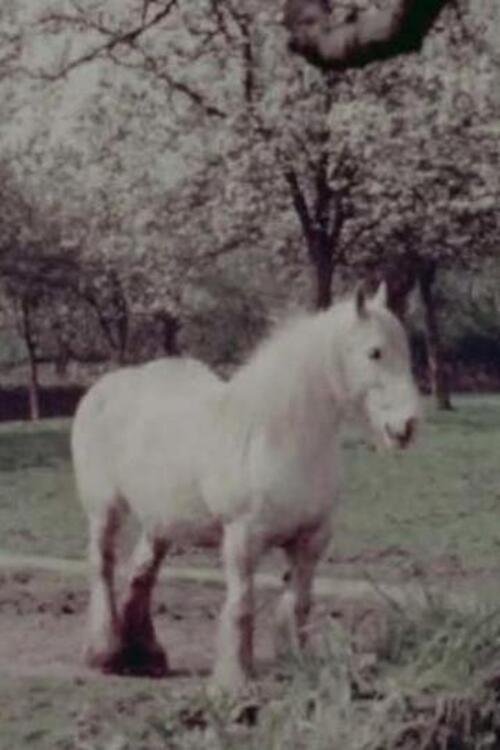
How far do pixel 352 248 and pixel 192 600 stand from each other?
96.6 feet

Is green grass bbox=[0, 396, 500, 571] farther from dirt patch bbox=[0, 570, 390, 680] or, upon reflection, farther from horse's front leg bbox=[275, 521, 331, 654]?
horse's front leg bbox=[275, 521, 331, 654]

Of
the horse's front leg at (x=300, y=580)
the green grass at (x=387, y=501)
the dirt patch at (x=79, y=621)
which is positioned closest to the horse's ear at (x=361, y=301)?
the horse's front leg at (x=300, y=580)

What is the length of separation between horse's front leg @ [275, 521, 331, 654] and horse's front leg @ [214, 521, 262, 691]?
185mm

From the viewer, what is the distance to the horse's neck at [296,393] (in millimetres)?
10859

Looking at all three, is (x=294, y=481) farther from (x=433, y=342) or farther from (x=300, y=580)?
(x=433, y=342)

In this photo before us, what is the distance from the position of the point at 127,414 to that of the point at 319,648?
12.4 ft

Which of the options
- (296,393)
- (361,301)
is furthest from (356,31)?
(296,393)

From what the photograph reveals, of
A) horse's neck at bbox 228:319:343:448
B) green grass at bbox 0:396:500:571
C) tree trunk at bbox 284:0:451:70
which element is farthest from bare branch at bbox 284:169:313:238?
tree trunk at bbox 284:0:451:70

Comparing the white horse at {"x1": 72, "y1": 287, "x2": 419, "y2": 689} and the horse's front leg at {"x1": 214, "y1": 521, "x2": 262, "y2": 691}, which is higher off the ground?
the white horse at {"x1": 72, "y1": 287, "x2": 419, "y2": 689}

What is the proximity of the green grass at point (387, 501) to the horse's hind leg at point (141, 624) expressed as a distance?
6403 millimetres

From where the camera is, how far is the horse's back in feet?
38.8

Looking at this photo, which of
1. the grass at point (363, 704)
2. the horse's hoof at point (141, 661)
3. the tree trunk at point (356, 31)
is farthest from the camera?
the horse's hoof at point (141, 661)

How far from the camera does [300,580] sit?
1094 cm

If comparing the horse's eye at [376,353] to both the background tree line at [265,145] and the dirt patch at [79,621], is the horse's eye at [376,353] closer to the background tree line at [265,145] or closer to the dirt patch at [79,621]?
the dirt patch at [79,621]
